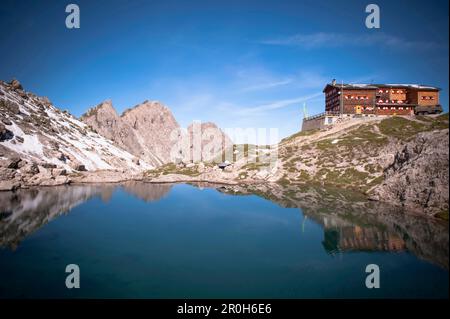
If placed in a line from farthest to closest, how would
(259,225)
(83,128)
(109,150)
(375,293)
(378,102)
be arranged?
1. (83,128)
2. (109,150)
3. (378,102)
4. (259,225)
5. (375,293)

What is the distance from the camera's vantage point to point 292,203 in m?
63.5

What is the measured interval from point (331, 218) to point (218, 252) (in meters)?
24.2

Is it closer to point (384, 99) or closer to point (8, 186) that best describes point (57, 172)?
point (8, 186)

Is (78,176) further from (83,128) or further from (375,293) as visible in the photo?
(375,293)

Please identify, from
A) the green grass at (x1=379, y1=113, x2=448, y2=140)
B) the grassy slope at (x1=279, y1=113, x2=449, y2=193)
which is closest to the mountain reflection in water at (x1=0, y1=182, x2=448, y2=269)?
the grassy slope at (x1=279, y1=113, x2=449, y2=193)

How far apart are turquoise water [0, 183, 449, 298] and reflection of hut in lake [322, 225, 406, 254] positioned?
5.1 inches

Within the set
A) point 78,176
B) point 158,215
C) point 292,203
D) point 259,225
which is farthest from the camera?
point 78,176

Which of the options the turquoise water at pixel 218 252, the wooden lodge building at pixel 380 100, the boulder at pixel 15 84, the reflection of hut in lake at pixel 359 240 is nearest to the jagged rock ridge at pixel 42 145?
the boulder at pixel 15 84

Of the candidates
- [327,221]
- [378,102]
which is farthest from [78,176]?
[378,102]

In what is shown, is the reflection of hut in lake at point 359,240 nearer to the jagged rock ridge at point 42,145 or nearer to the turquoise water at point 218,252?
the turquoise water at point 218,252

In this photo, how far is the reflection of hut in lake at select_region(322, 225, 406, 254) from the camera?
37.5m

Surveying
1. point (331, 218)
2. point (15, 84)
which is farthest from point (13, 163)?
point (331, 218)

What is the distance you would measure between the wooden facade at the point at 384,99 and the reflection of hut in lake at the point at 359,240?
81.0 metres
